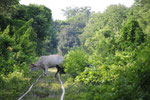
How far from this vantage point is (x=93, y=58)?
344 inches

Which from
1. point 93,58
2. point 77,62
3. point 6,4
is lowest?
point 77,62

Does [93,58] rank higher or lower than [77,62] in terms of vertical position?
higher

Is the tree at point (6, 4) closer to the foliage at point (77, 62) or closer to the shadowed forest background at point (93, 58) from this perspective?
the shadowed forest background at point (93, 58)

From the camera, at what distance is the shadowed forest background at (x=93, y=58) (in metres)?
4.82

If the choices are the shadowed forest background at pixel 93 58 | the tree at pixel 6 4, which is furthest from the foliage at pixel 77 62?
the tree at pixel 6 4

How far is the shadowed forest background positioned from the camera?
15.8ft

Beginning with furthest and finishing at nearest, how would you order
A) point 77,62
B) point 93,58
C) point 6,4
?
1. point 6,4
2. point 77,62
3. point 93,58

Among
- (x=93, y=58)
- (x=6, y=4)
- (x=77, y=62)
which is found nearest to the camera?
(x=93, y=58)

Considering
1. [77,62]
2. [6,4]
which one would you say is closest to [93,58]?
[77,62]

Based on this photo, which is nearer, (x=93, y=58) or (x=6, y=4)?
(x=93, y=58)

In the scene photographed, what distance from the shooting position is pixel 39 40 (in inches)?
1615

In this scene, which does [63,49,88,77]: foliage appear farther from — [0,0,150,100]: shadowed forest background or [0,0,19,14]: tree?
[0,0,19,14]: tree

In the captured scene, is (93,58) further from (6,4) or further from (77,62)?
(6,4)

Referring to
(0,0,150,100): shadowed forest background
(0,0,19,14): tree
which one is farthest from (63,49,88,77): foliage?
(0,0,19,14): tree
